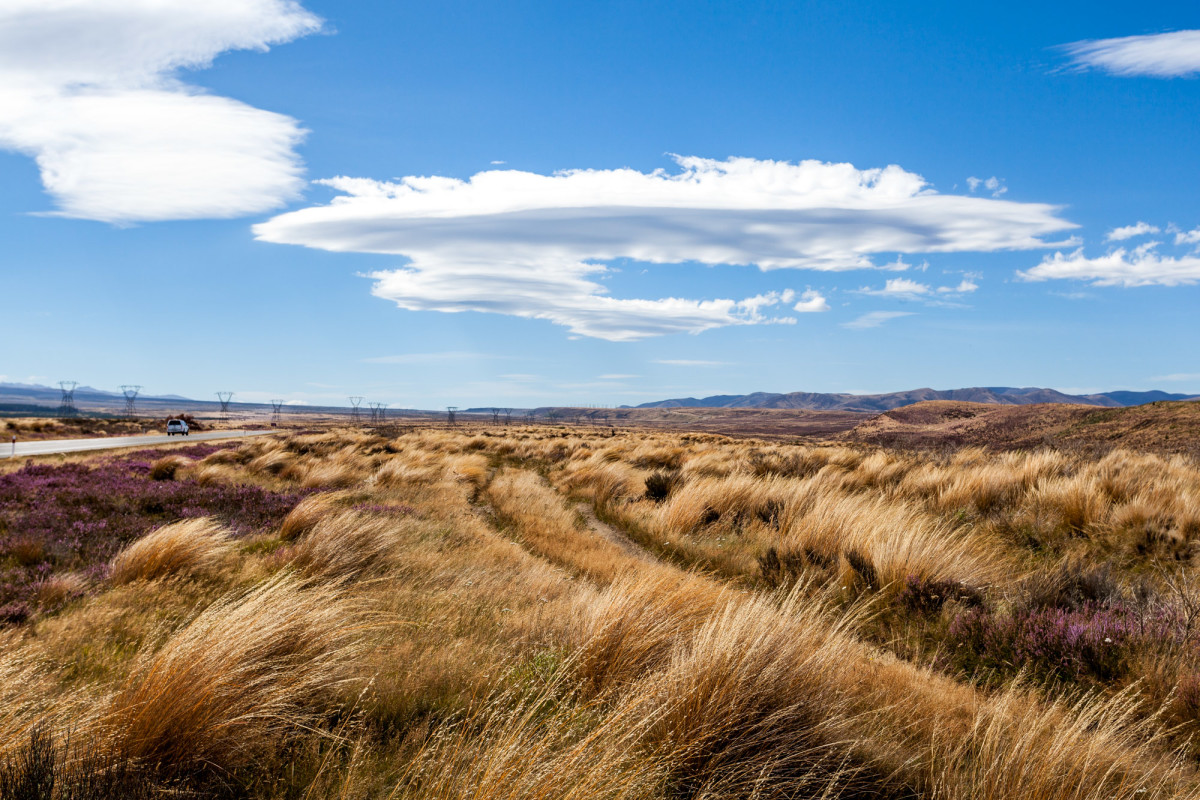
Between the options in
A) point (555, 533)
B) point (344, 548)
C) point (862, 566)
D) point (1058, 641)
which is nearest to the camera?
point (1058, 641)

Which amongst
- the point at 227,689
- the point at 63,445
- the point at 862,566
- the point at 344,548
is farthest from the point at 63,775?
the point at 63,445

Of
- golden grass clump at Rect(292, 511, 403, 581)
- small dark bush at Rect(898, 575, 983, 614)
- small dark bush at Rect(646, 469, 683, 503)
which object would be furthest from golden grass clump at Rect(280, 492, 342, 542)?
small dark bush at Rect(898, 575, 983, 614)

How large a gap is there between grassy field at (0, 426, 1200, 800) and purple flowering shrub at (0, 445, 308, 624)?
0.20ft

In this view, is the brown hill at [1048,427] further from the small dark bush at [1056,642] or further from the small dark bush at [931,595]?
the small dark bush at [1056,642]

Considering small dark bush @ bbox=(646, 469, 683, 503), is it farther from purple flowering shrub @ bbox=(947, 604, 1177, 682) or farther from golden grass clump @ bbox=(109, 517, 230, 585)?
golden grass clump @ bbox=(109, 517, 230, 585)

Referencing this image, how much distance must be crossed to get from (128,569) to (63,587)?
0.67 m

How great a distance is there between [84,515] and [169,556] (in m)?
3.82

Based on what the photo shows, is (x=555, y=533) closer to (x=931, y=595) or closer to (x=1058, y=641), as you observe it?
(x=931, y=595)

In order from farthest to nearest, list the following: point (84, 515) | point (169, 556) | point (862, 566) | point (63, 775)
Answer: point (84, 515), point (862, 566), point (169, 556), point (63, 775)

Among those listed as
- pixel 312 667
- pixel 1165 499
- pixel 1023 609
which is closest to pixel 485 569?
pixel 312 667

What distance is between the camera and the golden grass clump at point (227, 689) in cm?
298

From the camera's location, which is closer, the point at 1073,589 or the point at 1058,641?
the point at 1058,641

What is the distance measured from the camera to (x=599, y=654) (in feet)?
13.2

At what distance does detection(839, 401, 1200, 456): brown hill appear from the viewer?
96.9ft
